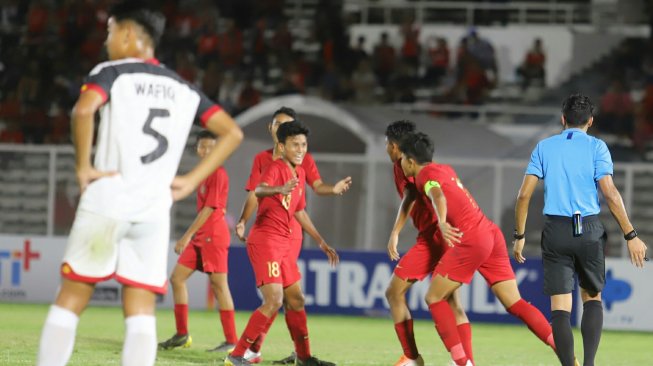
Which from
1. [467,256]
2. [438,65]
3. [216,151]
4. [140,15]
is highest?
[140,15]

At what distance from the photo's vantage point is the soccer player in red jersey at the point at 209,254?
11.2m

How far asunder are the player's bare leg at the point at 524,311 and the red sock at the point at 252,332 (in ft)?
6.04

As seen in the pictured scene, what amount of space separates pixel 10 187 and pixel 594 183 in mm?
12781

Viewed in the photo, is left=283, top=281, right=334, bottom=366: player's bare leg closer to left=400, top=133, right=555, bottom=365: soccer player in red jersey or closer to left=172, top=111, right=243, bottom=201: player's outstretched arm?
left=400, top=133, right=555, bottom=365: soccer player in red jersey

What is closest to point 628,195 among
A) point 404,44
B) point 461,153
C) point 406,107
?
point 461,153

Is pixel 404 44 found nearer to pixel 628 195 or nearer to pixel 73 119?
pixel 628 195

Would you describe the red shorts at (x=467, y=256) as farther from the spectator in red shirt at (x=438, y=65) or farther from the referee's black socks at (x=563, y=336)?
the spectator in red shirt at (x=438, y=65)

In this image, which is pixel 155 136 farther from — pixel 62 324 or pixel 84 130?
pixel 62 324

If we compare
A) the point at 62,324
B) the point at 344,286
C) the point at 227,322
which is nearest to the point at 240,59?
the point at 344,286

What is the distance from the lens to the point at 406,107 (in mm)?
23766

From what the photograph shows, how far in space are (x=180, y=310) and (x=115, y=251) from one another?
5.38 m

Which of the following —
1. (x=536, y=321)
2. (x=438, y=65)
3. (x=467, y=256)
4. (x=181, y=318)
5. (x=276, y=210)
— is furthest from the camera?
(x=438, y=65)

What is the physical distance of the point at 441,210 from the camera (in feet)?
28.7

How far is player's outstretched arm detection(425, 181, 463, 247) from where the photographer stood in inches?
342
